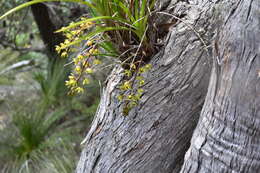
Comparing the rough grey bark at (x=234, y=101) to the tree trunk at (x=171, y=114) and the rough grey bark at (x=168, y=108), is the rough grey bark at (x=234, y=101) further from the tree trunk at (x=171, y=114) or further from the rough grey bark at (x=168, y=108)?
the rough grey bark at (x=168, y=108)

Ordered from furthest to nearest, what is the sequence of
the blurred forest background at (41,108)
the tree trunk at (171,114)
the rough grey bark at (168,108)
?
the blurred forest background at (41,108) < the rough grey bark at (168,108) < the tree trunk at (171,114)

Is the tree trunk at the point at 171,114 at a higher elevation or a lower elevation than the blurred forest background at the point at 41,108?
higher

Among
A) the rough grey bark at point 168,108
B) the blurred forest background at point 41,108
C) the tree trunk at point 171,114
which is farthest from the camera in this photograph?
the blurred forest background at point 41,108

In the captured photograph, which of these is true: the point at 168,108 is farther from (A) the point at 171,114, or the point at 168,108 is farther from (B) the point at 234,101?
(B) the point at 234,101

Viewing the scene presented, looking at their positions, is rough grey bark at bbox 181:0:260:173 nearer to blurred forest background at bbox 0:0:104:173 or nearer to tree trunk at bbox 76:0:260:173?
tree trunk at bbox 76:0:260:173

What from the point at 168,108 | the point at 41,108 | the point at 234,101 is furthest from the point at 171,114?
the point at 41,108

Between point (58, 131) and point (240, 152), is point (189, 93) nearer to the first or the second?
point (240, 152)

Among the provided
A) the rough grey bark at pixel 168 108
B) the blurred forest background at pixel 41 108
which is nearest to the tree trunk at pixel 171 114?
the rough grey bark at pixel 168 108

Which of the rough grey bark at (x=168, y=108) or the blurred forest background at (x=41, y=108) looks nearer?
the rough grey bark at (x=168, y=108)
